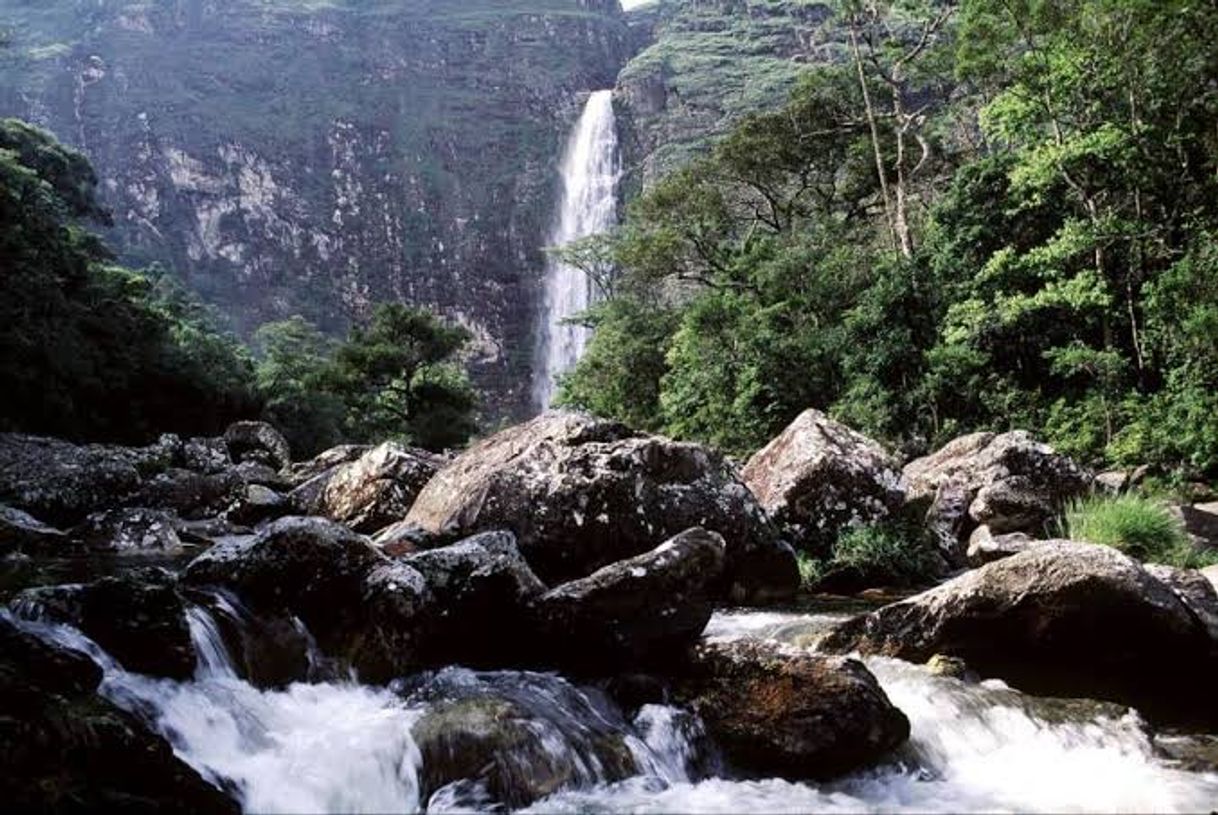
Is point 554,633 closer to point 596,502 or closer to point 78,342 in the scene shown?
point 596,502

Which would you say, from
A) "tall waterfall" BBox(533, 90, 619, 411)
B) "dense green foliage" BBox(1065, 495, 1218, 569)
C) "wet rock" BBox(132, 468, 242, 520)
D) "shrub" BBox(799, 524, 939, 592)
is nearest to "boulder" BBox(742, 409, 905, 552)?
"shrub" BBox(799, 524, 939, 592)

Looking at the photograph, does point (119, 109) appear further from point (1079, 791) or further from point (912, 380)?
point (1079, 791)

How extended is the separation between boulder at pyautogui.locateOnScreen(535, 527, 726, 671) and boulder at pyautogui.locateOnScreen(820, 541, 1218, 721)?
1.94 m

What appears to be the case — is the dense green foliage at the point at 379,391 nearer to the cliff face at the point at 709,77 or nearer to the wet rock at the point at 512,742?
→ the wet rock at the point at 512,742

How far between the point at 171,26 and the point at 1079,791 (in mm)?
102463

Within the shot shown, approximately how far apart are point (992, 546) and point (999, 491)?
2.48 meters

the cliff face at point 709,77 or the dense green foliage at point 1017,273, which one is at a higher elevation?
the cliff face at point 709,77

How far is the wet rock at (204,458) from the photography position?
19.6m

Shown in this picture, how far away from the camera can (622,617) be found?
22.3 feet

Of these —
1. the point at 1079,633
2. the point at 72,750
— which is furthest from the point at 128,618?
the point at 1079,633

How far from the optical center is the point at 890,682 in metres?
6.84

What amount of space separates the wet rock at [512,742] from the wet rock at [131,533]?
275 inches

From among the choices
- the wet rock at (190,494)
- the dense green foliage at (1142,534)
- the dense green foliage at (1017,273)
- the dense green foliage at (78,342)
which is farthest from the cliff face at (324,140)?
the dense green foliage at (1142,534)

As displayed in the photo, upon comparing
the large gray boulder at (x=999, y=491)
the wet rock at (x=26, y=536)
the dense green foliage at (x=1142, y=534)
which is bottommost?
the large gray boulder at (x=999, y=491)
